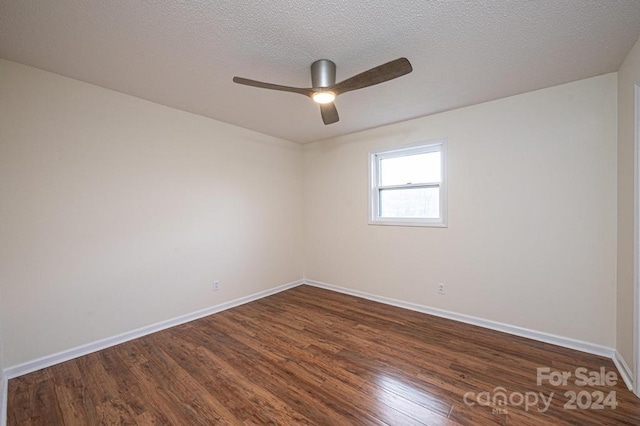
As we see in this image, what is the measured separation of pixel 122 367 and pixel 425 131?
394 cm

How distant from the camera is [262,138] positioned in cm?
404

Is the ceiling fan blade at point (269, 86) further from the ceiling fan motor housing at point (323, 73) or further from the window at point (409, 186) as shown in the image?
the window at point (409, 186)

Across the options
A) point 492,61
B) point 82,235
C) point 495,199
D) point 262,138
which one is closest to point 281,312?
point 82,235

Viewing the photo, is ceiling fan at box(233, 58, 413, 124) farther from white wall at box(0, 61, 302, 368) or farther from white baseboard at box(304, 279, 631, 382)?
white baseboard at box(304, 279, 631, 382)

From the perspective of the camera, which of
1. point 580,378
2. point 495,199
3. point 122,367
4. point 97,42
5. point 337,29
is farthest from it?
point 495,199

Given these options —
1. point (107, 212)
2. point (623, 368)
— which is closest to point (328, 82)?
point (107, 212)

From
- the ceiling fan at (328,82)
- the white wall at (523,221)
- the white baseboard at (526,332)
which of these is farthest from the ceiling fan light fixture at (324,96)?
the white baseboard at (526,332)

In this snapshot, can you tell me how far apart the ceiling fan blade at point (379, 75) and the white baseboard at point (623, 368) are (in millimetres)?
2708

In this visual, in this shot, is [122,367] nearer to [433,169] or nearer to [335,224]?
[335,224]

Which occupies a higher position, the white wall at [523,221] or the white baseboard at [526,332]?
the white wall at [523,221]

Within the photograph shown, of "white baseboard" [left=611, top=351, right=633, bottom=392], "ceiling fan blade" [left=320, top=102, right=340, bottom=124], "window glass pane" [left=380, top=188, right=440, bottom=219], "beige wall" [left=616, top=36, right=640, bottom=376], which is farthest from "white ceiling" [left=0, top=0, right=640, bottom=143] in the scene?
"white baseboard" [left=611, top=351, right=633, bottom=392]

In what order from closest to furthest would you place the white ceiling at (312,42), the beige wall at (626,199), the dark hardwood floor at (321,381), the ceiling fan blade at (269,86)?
the white ceiling at (312,42) → the dark hardwood floor at (321,381) → the ceiling fan blade at (269,86) → the beige wall at (626,199)

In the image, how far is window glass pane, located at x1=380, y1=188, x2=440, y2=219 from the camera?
132 inches

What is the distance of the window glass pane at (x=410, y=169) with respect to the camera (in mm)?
3373
